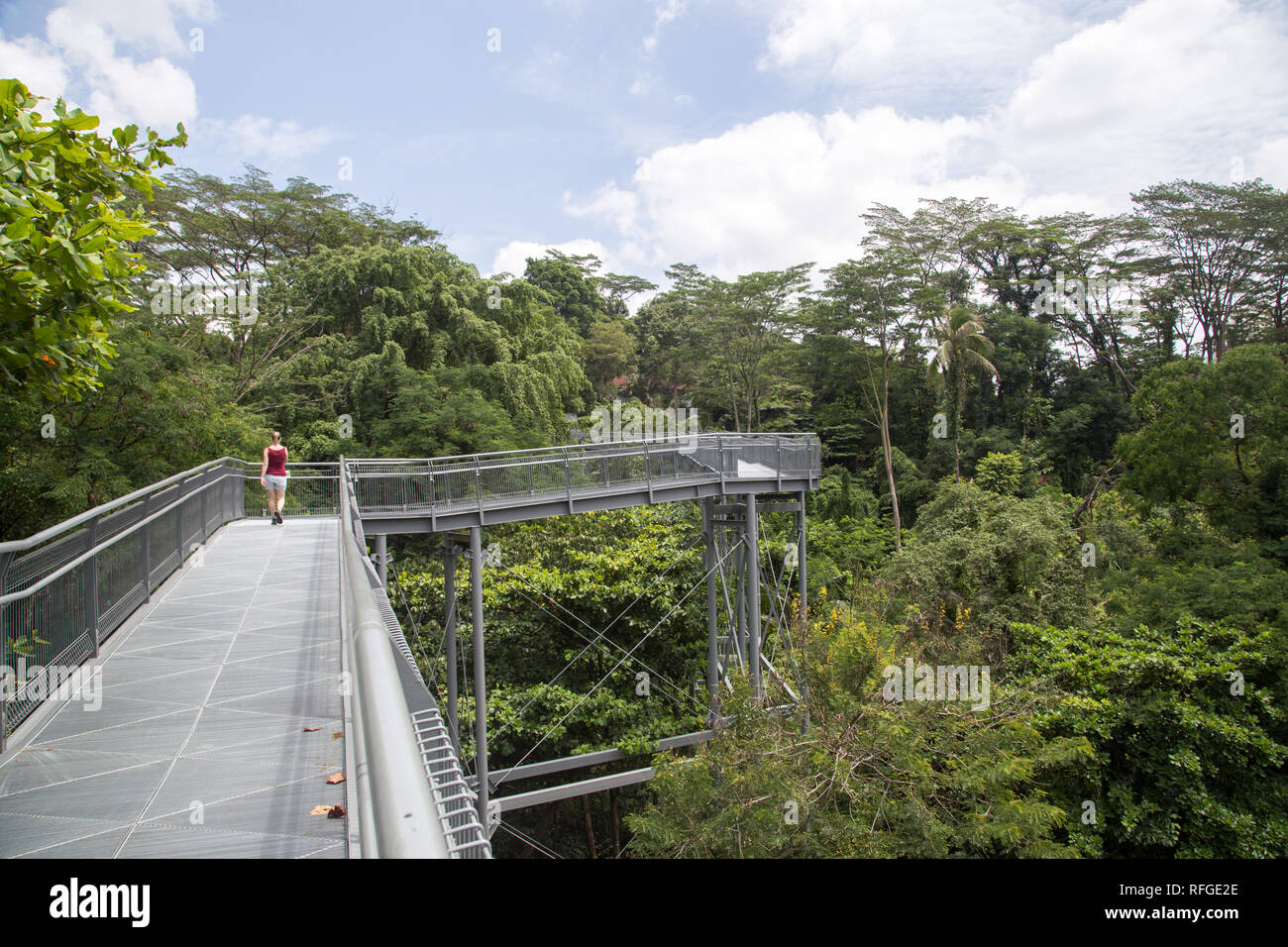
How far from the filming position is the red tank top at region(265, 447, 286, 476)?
1134cm

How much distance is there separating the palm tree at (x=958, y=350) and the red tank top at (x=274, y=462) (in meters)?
25.5

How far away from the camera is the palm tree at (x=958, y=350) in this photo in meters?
30.8

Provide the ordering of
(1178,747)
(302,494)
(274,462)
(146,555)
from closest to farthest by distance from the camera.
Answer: (146,555) < (1178,747) < (274,462) < (302,494)

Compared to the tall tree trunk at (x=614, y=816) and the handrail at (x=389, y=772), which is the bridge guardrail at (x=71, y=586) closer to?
the handrail at (x=389, y=772)

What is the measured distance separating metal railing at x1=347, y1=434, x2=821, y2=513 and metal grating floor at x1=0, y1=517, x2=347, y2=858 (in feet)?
21.9

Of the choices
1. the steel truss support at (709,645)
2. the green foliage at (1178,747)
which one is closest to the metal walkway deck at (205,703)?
the steel truss support at (709,645)

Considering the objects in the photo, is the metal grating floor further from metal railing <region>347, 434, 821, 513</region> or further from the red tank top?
metal railing <region>347, 434, 821, 513</region>

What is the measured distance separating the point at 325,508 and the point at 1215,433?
66.8 feet

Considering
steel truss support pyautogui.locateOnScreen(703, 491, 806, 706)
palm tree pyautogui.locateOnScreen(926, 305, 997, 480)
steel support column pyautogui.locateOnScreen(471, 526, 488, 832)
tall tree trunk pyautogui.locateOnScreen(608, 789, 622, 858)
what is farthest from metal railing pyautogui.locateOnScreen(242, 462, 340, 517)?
palm tree pyautogui.locateOnScreen(926, 305, 997, 480)

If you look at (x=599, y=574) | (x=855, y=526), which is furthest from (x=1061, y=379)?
(x=599, y=574)

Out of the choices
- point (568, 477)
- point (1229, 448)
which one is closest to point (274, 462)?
point (568, 477)

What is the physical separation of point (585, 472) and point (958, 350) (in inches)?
885

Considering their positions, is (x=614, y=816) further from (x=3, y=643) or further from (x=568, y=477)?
(x=3, y=643)

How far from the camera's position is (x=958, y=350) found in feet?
103
